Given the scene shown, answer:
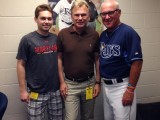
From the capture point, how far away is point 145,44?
9.39 ft

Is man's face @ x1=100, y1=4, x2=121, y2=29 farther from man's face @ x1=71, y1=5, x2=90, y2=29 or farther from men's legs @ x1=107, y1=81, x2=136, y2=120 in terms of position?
men's legs @ x1=107, y1=81, x2=136, y2=120

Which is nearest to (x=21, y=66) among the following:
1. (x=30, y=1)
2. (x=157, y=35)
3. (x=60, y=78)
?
(x=60, y=78)

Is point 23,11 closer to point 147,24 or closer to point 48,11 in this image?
point 48,11

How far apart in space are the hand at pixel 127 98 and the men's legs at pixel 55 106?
25.4 inches

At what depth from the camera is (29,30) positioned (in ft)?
7.89

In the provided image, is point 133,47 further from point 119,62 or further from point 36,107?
point 36,107

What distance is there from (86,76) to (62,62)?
0.90 feet

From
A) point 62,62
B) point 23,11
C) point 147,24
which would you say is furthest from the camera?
point 147,24

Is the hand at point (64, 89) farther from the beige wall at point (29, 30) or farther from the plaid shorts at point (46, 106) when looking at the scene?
the beige wall at point (29, 30)

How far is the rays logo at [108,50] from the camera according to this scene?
1977 millimetres

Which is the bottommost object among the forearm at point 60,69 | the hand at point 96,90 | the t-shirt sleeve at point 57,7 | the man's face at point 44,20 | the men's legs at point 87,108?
the men's legs at point 87,108

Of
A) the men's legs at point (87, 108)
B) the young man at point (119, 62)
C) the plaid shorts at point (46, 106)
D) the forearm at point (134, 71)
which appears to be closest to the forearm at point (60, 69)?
the plaid shorts at point (46, 106)

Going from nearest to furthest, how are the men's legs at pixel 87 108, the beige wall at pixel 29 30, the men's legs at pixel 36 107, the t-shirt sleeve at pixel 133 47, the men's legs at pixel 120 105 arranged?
the t-shirt sleeve at pixel 133 47, the men's legs at pixel 120 105, the men's legs at pixel 36 107, the men's legs at pixel 87 108, the beige wall at pixel 29 30

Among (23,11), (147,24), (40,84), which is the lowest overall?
(40,84)
